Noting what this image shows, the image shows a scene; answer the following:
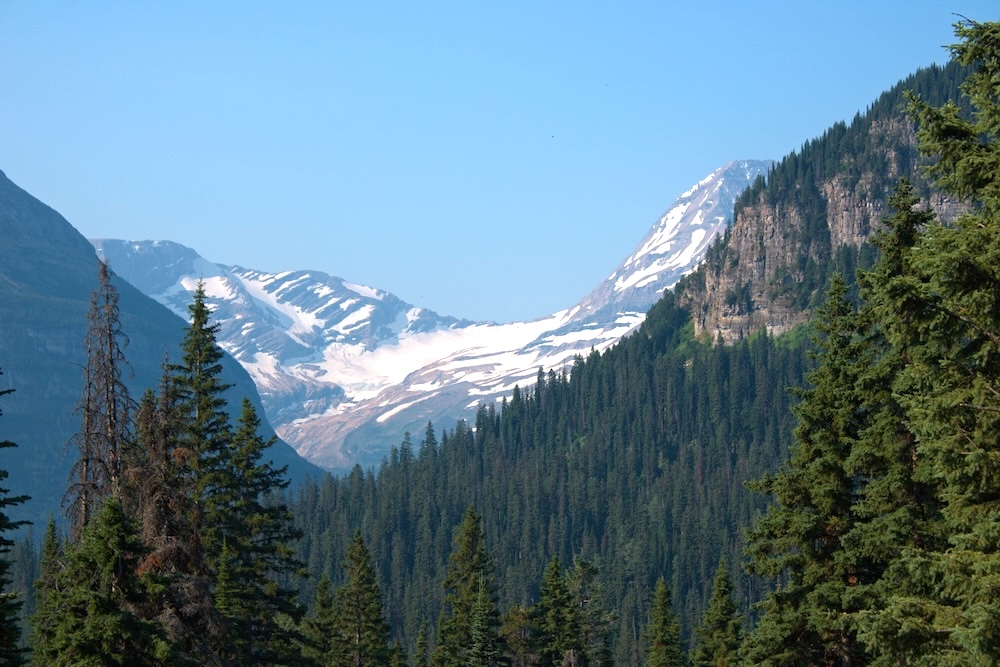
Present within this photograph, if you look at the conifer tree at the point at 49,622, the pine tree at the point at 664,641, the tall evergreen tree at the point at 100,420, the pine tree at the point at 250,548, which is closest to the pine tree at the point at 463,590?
the pine tree at the point at 664,641

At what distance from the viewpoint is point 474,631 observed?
74.0 meters

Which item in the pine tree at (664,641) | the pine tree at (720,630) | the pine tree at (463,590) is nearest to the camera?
the pine tree at (720,630)

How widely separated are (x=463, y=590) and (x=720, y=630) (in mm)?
20976

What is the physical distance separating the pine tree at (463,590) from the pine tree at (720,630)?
1390cm

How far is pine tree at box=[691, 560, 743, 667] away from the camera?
237 ft

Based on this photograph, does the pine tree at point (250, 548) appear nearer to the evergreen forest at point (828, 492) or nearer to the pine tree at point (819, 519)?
the evergreen forest at point (828, 492)

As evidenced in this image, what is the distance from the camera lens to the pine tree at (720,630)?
7219 cm

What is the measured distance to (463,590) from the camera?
86938 millimetres

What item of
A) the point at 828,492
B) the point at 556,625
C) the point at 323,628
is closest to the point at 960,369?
the point at 828,492

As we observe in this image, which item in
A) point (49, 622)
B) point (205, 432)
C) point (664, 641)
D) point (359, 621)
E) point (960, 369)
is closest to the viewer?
point (960, 369)

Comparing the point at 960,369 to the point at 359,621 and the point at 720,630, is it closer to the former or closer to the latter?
the point at 720,630

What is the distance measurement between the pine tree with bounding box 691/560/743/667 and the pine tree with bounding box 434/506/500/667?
1390 centimetres

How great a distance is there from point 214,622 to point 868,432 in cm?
2020

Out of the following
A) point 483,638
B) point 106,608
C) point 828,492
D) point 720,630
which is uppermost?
point 828,492
